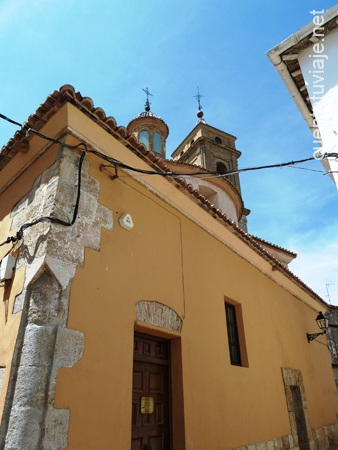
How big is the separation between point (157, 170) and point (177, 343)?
2487mm

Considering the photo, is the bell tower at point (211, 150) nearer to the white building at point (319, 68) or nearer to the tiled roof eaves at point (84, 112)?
the white building at point (319, 68)

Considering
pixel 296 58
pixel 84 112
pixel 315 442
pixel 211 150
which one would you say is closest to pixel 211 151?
pixel 211 150

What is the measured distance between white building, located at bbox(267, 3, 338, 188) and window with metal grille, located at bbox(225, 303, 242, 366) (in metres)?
2.78

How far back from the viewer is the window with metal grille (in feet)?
18.2

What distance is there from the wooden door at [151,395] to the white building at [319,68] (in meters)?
3.36

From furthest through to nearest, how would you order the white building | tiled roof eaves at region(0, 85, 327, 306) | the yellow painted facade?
1. the white building
2. tiled roof eaves at region(0, 85, 327, 306)
3. the yellow painted facade

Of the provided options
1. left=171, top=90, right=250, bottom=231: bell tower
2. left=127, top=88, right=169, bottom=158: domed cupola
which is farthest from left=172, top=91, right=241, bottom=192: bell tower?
left=127, top=88, right=169, bottom=158: domed cupola

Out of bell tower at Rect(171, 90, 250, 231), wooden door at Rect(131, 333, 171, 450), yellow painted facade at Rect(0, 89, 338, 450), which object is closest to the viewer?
yellow painted facade at Rect(0, 89, 338, 450)

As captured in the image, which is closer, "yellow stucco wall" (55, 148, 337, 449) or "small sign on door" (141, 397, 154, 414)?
"yellow stucco wall" (55, 148, 337, 449)

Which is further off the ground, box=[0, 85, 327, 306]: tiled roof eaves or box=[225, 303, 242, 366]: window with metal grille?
box=[0, 85, 327, 306]: tiled roof eaves

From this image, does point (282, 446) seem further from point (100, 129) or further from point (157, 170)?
point (100, 129)

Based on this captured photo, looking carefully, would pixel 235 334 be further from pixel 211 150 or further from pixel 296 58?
pixel 211 150

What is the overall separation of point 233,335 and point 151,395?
2.34 m

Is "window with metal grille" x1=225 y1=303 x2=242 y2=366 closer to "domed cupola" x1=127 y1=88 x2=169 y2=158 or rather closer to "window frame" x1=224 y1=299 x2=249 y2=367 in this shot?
"window frame" x1=224 y1=299 x2=249 y2=367
